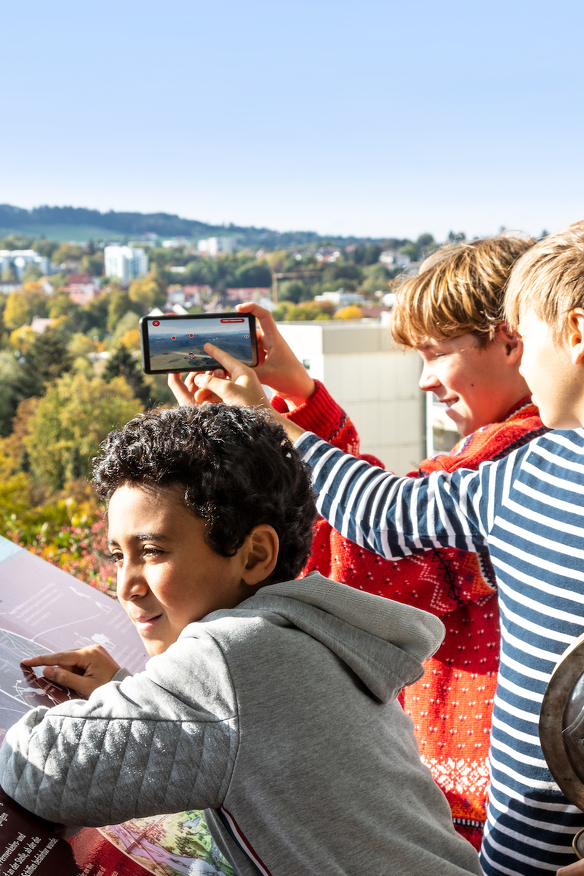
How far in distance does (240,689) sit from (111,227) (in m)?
66.6

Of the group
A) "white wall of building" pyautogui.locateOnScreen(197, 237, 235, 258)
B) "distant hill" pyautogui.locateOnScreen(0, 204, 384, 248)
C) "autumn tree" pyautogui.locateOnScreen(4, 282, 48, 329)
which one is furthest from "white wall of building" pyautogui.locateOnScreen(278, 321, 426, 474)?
"distant hill" pyautogui.locateOnScreen(0, 204, 384, 248)

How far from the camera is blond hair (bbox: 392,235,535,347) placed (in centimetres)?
128

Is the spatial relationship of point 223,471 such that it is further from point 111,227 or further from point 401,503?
point 111,227

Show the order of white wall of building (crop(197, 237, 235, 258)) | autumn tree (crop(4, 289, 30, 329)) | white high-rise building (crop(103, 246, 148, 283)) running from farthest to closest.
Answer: white wall of building (crop(197, 237, 235, 258)), white high-rise building (crop(103, 246, 148, 283)), autumn tree (crop(4, 289, 30, 329))

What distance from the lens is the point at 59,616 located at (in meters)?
1.10

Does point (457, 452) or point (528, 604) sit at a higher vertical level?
point (457, 452)

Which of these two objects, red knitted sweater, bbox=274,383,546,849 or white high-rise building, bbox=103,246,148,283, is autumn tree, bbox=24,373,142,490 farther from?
red knitted sweater, bbox=274,383,546,849

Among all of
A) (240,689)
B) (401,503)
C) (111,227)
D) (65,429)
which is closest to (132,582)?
→ (240,689)

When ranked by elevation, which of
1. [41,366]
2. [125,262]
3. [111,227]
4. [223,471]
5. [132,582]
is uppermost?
[111,227]

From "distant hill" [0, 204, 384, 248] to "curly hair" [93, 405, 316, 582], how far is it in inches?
2358

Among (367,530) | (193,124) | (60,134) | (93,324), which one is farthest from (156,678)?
(60,134)

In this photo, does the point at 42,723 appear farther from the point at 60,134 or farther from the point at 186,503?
the point at 60,134

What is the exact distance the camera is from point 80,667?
39.0 inches

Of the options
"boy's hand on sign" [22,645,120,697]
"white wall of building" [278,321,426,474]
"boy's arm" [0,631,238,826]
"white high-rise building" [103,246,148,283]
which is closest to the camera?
"boy's arm" [0,631,238,826]
